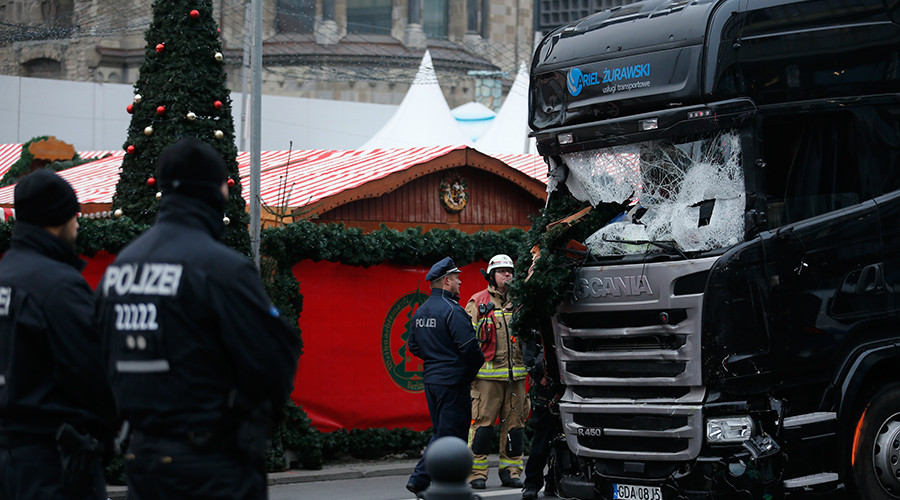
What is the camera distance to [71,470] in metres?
5.19

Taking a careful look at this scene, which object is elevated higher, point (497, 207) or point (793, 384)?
point (497, 207)

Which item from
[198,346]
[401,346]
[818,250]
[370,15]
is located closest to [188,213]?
[198,346]

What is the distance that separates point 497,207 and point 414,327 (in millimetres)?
6245

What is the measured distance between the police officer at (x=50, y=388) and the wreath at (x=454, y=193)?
35.2ft

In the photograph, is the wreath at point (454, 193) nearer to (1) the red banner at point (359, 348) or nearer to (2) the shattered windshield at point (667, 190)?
(1) the red banner at point (359, 348)

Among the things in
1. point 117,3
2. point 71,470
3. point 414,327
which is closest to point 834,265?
point 414,327

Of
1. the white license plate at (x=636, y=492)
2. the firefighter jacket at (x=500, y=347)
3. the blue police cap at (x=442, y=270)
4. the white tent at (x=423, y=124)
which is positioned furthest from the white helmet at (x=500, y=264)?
the white tent at (x=423, y=124)

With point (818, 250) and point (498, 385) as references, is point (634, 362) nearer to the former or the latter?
point (818, 250)

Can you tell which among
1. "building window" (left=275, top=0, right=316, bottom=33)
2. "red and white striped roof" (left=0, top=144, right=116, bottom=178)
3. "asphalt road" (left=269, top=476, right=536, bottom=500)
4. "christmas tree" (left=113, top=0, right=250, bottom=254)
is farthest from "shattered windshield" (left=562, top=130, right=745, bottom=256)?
"building window" (left=275, top=0, right=316, bottom=33)

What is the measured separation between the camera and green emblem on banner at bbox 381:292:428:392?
44.4ft

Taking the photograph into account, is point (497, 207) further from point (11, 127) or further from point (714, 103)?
point (11, 127)

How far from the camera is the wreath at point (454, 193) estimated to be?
633 inches

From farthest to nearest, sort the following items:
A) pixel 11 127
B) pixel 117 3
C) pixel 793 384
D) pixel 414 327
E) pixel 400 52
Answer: pixel 400 52, pixel 117 3, pixel 11 127, pixel 414 327, pixel 793 384

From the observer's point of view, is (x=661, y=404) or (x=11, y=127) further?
(x=11, y=127)
